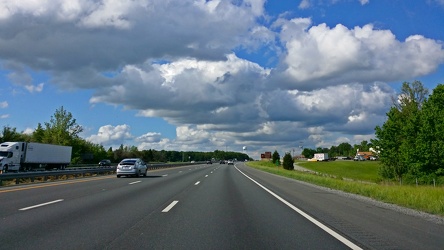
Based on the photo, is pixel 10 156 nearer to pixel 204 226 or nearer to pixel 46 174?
pixel 46 174

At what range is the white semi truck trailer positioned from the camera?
45125 mm

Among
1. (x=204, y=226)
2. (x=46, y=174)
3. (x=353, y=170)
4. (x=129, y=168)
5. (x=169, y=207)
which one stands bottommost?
(x=204, y=226)

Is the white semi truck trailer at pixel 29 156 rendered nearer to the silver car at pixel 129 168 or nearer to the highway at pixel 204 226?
the silver car at pixel 129 168

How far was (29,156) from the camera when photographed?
49094 mm

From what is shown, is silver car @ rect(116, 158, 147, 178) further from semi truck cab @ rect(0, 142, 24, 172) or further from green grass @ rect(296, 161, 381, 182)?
green grass @ rect(296, 161, 381, 182)

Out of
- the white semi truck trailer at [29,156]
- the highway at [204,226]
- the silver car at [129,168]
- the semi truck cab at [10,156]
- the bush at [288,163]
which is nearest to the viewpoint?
the highway at [204,226]

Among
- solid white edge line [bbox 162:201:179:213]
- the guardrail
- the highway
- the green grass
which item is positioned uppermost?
the green grass

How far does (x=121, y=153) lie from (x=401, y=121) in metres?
100

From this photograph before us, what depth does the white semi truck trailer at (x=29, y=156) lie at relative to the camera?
148ft

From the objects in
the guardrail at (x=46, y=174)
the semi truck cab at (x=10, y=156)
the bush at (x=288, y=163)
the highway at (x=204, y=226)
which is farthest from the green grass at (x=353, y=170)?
the highway at (x=204, y=226)

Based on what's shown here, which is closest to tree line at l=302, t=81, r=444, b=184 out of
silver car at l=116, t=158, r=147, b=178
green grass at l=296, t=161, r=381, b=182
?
green grass at l=296, t=161, r=381, b=182

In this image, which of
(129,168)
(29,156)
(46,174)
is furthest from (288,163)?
(46,174)

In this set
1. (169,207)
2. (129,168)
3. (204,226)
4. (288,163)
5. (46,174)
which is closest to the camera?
(204,226)

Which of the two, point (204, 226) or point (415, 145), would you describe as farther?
point (415, 145)
